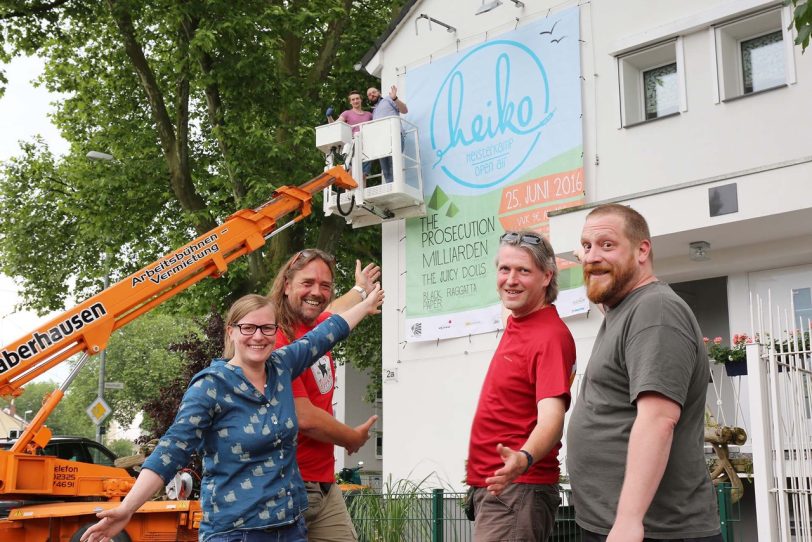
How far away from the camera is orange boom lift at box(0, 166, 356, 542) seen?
10.8m

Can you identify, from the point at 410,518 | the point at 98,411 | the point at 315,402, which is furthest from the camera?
the point at 98,411

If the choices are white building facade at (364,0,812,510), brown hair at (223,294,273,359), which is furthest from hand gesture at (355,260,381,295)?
white building facade at (364,0,812,510)

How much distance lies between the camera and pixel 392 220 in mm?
17250

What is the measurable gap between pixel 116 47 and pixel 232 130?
5.15 metres

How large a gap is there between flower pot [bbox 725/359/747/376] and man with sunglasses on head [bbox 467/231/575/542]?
7.49 meters

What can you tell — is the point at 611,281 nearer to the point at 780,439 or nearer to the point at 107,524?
the point at 107,524

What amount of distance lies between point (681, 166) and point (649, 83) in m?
1.86

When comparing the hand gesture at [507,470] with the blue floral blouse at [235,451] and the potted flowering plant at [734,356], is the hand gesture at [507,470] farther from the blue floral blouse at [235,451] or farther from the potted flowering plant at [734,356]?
the potted flowering plant at [734,356]

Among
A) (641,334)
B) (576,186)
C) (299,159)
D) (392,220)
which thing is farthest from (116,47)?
(641,334)

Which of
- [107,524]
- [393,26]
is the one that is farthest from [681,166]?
[107,524]

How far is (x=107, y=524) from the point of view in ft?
11.8

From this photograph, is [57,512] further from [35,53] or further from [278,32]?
[35,53]

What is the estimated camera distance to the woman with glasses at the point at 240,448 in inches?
147

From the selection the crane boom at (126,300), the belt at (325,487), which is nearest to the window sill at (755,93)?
the crane boom at (126,300)
